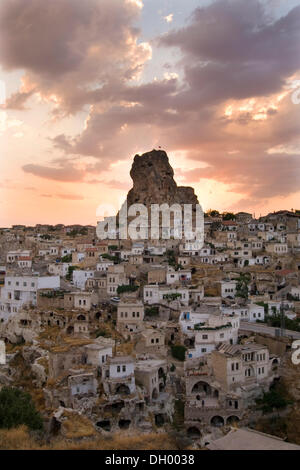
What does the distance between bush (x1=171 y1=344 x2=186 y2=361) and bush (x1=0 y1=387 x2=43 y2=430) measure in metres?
9.98

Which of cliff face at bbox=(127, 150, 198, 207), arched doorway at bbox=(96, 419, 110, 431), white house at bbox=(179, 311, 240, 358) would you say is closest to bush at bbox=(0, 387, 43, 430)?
arched doorway at bbox=(96, 419, 110, 431)

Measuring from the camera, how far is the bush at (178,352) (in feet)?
87.8

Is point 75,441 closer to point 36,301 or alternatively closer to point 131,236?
point 36,301

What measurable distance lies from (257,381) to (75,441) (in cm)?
1144

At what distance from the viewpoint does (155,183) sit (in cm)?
6688

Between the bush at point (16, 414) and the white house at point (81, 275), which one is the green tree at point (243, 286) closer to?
the white house at point (81, 275)

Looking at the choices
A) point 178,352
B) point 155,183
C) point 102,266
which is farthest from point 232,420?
point 155,183

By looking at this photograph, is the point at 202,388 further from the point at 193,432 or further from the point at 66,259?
the point at 66,259

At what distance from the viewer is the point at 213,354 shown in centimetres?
2431

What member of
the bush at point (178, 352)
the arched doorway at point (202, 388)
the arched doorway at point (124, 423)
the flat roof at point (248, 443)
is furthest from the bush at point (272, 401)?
the flat roof at point (248, 443)

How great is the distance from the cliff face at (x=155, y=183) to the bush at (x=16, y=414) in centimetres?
4838

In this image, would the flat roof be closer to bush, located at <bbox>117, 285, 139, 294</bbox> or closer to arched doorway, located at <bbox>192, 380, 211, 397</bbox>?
arched doorway, located at <bbox>192, 380, 211, 397</bbox>

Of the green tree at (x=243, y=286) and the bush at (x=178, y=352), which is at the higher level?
the green tree at (x=243, y=286)
